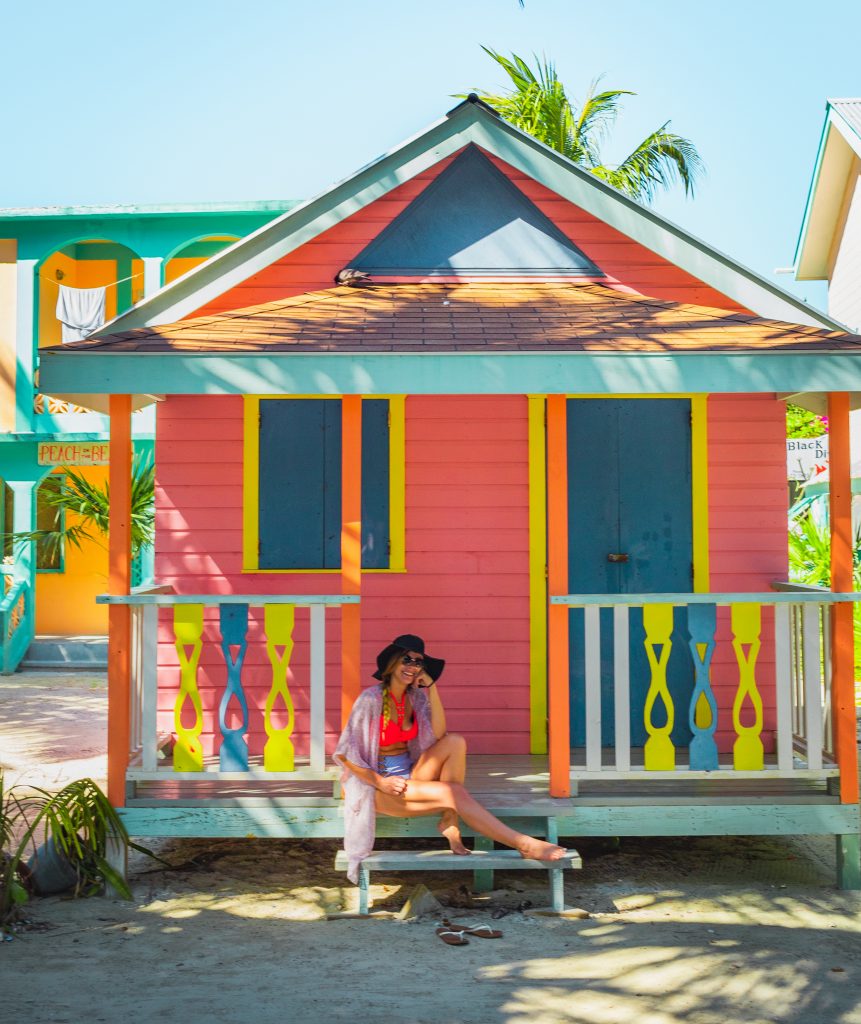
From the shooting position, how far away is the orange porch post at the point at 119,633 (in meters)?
6.13

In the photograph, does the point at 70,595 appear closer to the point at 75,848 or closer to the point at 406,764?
the point at 75,848

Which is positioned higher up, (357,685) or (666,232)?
(666,232)

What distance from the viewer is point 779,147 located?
50031mm

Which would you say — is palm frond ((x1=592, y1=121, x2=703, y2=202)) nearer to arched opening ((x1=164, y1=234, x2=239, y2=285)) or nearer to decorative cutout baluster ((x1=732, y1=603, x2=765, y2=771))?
arched opening ((x1=164, y1=234, x2=239, y2=285))

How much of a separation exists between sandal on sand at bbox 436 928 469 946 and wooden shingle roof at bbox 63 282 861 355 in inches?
113

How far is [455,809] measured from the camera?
19.4ft

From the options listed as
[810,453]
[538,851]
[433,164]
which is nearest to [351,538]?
[538,851]

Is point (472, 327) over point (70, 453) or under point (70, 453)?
under

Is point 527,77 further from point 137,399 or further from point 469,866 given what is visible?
point 469,866

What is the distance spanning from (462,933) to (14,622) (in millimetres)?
11922

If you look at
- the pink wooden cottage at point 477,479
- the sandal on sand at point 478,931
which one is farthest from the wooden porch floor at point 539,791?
the sandal on sand at point 478,931

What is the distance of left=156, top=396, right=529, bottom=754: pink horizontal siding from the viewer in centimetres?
762

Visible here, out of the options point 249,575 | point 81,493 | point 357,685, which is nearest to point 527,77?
point 81,493

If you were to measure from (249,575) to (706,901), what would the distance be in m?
3.51
